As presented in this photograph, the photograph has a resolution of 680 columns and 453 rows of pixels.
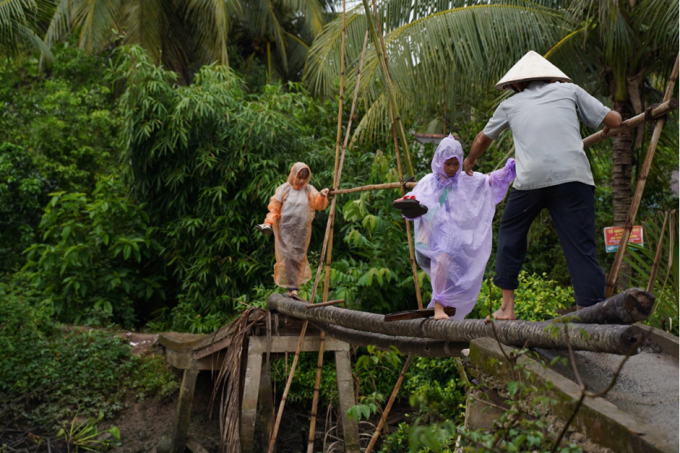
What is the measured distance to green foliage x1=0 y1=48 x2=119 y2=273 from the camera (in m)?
10.4

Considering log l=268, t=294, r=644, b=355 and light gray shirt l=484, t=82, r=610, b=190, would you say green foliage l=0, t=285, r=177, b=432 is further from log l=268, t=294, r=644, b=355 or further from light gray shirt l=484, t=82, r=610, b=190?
light gray shirt l=484, t=82, r=610, b=190

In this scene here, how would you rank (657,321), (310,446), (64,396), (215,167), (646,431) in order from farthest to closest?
(215,167)
(64,396)
(310,446)
(657,321)
(646,431)

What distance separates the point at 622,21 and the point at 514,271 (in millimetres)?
3624

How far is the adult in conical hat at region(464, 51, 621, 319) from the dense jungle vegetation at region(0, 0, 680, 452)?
1.66 meters

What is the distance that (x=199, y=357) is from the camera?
670 cm

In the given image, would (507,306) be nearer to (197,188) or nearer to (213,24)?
(197,188)

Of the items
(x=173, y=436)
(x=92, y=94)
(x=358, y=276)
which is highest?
(x=92, y=94)

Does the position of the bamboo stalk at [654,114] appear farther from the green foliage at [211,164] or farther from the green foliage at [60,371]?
the green foliage at [60,371]

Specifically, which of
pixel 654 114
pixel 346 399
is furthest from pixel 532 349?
pixel 346 399

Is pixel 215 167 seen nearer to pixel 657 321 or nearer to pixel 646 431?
pixel 657 321

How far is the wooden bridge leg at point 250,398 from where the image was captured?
5445mm

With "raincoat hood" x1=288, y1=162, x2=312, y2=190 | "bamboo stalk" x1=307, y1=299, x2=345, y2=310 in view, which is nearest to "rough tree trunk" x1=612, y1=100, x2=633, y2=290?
"raincoat hood" x1=288, y1=162, x2=312, y2=190

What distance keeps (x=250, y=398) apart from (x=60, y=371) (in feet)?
9.94

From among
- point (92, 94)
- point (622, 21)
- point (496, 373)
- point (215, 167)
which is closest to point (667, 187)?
point (622, 21)
